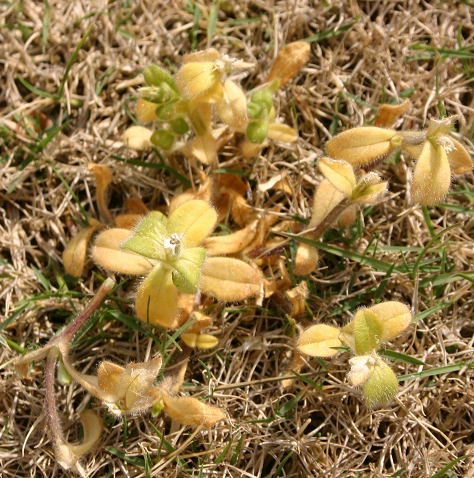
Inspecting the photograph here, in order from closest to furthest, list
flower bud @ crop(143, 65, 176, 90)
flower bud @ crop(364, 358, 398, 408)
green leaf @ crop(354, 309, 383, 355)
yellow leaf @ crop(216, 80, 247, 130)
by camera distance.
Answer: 1. flower bud @ crop(364, 358, 398, 408)
2. green leaf @ crop(354, 309, 383, 355)
3. flower bud @ crop(143, 65, 176, 90)
4. yellow leaf @ crop(216, 80, 247, 130)

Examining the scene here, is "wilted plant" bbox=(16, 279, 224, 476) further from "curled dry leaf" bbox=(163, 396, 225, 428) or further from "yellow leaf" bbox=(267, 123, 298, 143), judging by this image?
"yellow leaf" bbox=(267, 123, 298, 143)

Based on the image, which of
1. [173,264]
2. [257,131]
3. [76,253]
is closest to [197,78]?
[257,131]

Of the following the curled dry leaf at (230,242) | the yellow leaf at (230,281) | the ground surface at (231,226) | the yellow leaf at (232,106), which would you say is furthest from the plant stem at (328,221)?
the yellow leaf at (232,106)

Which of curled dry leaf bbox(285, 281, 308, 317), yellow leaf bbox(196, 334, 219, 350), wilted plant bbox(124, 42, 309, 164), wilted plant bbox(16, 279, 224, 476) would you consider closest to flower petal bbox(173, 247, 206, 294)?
wilted plant bbox(16, 279, 224, 476)

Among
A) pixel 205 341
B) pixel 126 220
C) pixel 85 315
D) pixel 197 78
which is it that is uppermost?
pixel 197 78

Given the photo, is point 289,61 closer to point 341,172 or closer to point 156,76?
point 156,76

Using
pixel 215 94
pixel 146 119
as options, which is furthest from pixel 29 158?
pixel 215 94
